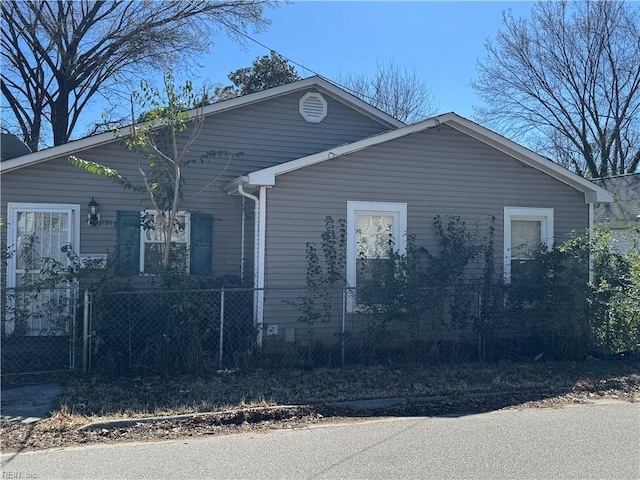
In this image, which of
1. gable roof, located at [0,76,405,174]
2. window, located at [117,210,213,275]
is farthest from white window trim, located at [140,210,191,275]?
gable roof, located at [0,76,405,174]

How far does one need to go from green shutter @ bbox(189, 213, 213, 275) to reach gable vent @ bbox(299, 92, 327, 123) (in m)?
2.93

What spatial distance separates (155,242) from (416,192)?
4686mm

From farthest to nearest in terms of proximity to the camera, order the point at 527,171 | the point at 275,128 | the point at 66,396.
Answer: the point at 275,128, the point at 527,171, the point at 66,396

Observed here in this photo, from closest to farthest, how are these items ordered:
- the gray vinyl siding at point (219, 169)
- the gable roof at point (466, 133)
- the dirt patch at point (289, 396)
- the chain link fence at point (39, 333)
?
the dirt patch at point (289, 396)
the chain link fence at point (39, 333)
the gable roof at point (466, 133)
the gray vinyl siding at point (219, 169)

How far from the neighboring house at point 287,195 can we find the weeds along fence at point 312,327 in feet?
0.97

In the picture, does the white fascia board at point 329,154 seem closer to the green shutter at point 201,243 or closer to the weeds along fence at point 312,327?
the weeds along fence at point 312,327

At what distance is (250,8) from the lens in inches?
686

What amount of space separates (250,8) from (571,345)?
45.1 feet

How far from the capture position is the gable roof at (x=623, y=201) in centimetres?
1702

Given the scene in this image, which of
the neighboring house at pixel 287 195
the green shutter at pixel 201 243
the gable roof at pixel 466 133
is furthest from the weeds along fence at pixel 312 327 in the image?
the gable roof at pixel 466 133

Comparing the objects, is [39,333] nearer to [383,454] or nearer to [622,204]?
[383,454]

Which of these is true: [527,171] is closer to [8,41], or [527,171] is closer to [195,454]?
[195,454]

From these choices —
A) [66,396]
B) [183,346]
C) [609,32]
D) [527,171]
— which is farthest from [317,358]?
[609,32]

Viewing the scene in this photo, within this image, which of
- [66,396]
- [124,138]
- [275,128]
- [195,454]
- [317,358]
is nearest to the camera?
[195,454]
